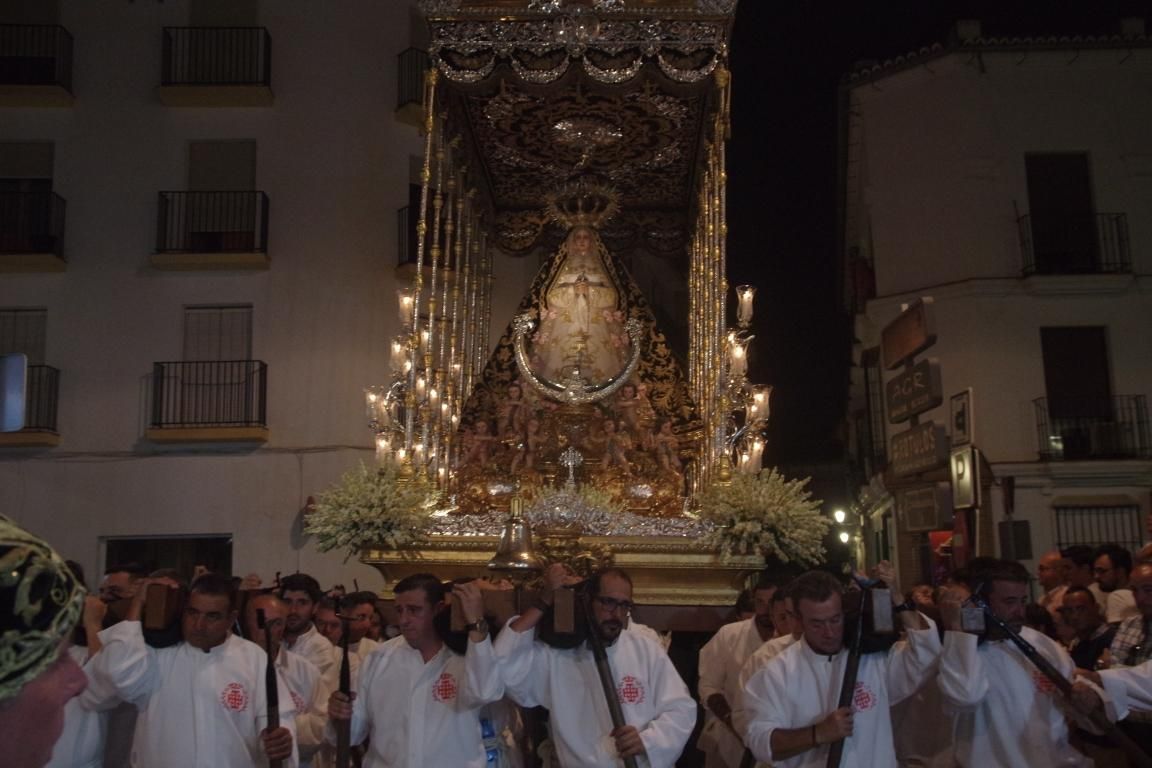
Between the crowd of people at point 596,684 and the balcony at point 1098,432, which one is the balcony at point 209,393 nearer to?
the crowd of people at point 596,684

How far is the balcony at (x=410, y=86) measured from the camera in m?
16.5

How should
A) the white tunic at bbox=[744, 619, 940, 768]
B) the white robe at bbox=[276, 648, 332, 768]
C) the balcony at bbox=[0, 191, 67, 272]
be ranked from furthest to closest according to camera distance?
1. the balcony at bbox=[0, 191, 67, 272]
2. the white robe at bbox=[276, 648, 332, 768]
3. the white tunic at bbox=[744, 619, 940, 768]

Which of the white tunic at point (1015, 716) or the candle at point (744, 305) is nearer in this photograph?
the white tunic at point (1015, 716)

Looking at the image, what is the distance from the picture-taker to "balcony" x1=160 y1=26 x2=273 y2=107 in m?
16.5

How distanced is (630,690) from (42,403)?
1371 cm

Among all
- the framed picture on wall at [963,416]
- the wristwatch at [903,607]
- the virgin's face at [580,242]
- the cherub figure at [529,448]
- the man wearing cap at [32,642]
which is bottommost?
the wristwatch at [903,607]

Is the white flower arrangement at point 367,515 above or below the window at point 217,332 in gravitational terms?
below

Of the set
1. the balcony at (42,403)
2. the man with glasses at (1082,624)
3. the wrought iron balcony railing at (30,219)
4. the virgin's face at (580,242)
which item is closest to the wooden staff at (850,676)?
the man with glasses at (1082,624)

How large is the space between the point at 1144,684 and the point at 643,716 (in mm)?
2111

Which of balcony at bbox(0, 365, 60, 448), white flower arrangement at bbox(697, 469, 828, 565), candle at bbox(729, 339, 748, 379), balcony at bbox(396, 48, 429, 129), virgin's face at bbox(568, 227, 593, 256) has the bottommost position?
white flower arrangement at bbox(697, 469, 828, 565)

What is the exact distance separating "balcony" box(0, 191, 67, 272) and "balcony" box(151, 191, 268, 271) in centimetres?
147

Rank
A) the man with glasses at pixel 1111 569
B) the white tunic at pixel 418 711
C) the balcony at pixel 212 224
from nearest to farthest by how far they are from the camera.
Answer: the white tunic at pixel 418 711
the man with glasses at pixel 1111 569
the balcony at pixel 212 224

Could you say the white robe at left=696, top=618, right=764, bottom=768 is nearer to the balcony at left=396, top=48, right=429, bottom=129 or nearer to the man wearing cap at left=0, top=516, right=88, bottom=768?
the man wearing cap at left=0, top=516, right=88, bottom=768

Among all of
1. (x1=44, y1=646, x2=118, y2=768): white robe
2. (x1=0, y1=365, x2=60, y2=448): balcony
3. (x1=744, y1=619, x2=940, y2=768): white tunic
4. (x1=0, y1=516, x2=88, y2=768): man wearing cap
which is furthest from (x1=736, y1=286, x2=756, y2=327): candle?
(x1=0, y1=365, x2=60, y2=448): balcony
